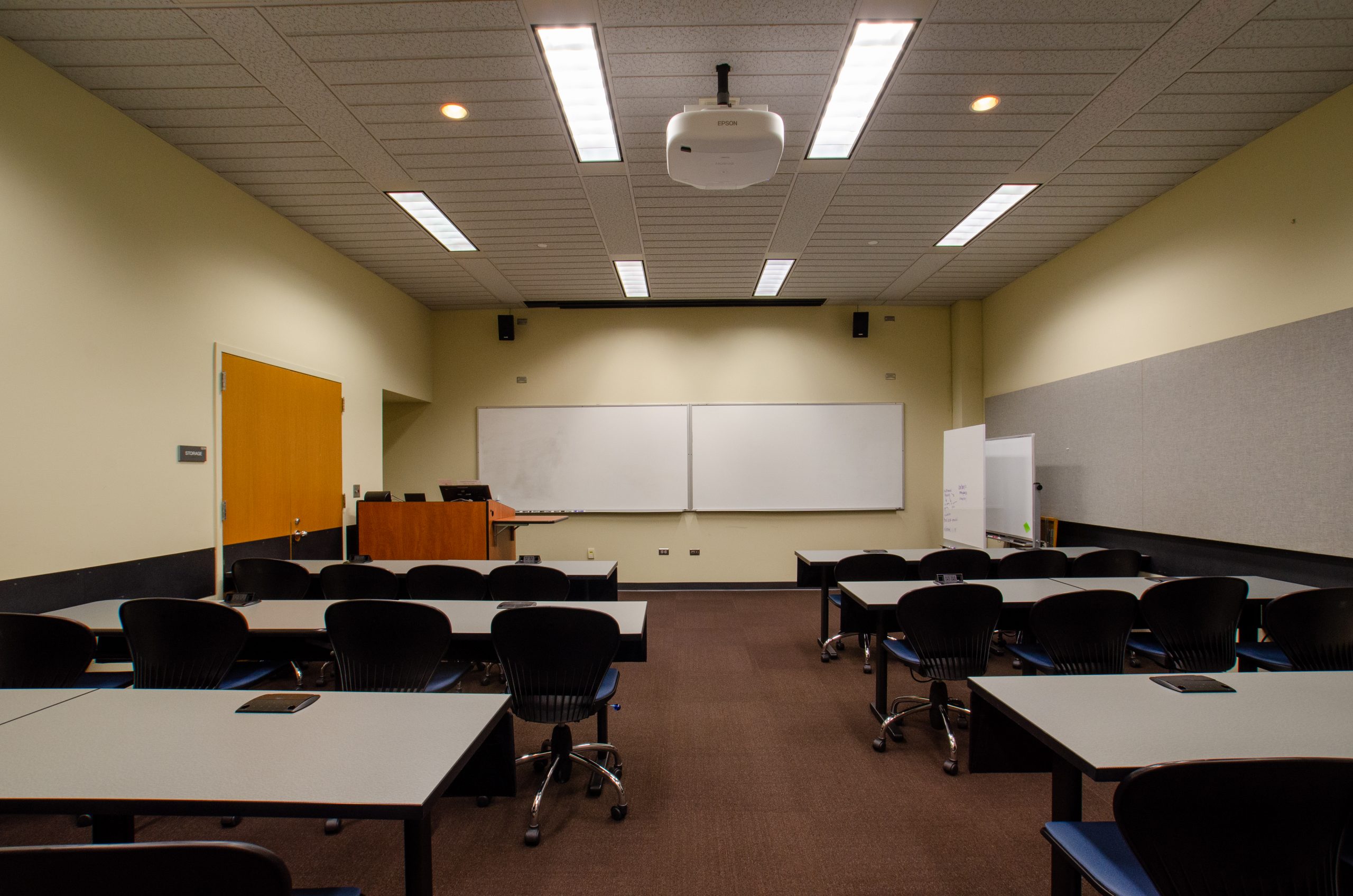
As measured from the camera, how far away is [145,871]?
79 cm

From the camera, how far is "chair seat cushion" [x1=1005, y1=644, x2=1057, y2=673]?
2.68 meters

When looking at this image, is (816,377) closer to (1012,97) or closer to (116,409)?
(1012,97)

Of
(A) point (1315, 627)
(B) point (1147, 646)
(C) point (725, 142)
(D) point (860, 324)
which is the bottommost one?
(B) point (1147, 646)

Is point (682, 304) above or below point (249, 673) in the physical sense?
above

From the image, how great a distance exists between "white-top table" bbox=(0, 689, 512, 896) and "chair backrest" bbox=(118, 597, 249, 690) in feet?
2.16

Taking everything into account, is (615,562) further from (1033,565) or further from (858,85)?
(858,85)

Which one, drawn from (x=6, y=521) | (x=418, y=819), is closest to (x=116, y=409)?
(x=6, y=521)

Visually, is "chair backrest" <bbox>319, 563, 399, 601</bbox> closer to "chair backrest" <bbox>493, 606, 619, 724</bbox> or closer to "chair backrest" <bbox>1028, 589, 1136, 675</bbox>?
"chair backrest" <bbox>493, 606, 619, 724</bbox>

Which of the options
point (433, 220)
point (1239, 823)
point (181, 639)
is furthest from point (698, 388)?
point (1239, 823)

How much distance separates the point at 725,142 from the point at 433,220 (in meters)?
2.73

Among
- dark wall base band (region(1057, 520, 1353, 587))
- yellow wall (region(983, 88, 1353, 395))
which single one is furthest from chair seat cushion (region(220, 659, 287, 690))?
yellow wall (region(983, 88, 1353, 395))

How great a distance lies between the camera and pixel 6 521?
2453mm

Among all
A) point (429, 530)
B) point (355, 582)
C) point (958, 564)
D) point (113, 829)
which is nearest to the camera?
point (113, 829)

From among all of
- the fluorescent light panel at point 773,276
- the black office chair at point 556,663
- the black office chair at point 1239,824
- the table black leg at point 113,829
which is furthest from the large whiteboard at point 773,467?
the black office chair at point 1239,824
